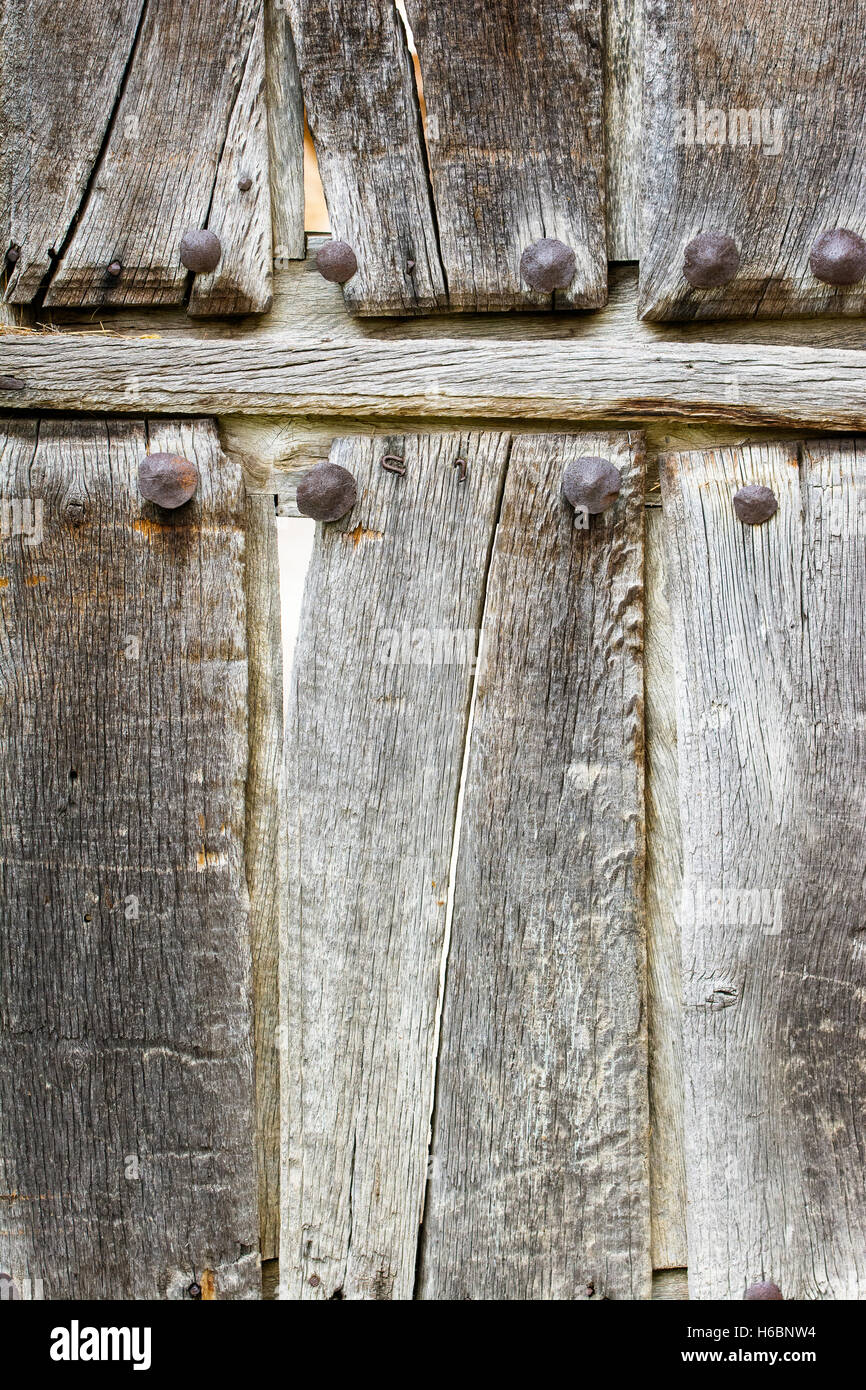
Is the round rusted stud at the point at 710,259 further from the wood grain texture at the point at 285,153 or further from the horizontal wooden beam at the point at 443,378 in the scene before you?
the wood grain texture at the point at 285,153

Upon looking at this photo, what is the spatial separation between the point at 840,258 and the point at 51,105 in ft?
4.08

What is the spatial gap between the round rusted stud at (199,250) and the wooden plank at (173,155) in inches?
1.3

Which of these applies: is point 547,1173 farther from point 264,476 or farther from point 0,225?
point 0,225

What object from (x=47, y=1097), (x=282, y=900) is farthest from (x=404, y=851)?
(x=47, y=1097)

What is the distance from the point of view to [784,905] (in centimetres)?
155

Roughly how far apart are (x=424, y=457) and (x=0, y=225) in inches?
30.3

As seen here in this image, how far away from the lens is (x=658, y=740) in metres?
1.61

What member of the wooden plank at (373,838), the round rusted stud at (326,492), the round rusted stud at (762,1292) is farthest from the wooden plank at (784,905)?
the round rusted stud at (326,492)

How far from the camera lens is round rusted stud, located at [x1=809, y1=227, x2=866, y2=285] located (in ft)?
4.90

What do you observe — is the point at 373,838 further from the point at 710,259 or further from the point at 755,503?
the point at 710,259

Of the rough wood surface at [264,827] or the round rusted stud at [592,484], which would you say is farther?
the rough wood surface at [264,827]

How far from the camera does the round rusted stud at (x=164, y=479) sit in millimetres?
1508

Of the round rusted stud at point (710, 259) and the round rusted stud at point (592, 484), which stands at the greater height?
the round rusted stud at point (710, 259)

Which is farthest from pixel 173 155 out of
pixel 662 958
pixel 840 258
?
pixel 662 958
